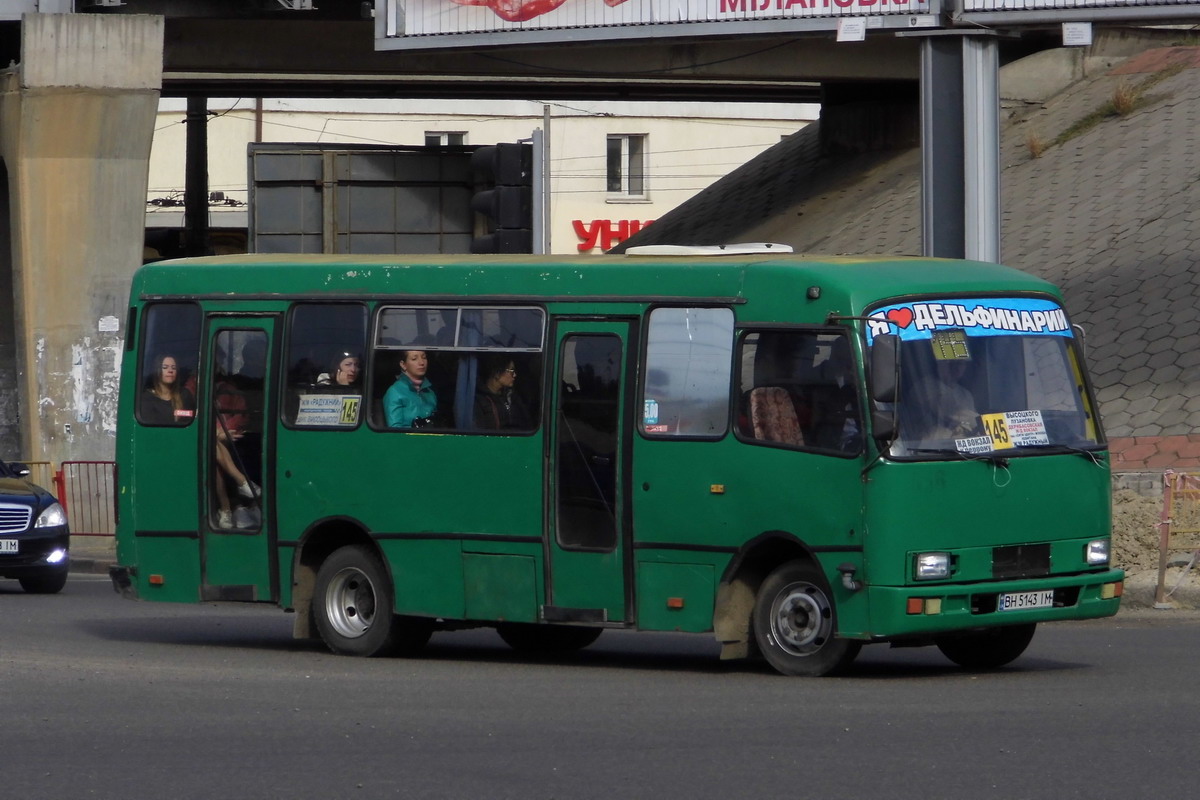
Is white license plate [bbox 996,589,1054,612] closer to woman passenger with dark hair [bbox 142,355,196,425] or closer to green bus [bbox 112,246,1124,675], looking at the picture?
green bus [bbox 112,246,1124,675]

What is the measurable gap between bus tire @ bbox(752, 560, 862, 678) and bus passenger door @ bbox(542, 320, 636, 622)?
3.00 ft

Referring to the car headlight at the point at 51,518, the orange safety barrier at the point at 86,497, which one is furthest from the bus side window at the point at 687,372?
the orange safety barrier at the point at 86,497

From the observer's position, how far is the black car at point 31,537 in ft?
60.3

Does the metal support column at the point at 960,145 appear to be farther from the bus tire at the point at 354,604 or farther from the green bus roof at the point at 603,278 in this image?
the bus tire at the point at 354,604

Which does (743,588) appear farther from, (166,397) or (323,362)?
(166,397)

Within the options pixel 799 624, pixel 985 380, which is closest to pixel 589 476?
pixel 799 624

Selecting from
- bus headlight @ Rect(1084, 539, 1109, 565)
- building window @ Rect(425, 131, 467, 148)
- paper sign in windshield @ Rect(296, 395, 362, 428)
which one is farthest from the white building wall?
bus headlight @ Rect(1084, 539, 1109, 565)

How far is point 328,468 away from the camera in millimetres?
12594

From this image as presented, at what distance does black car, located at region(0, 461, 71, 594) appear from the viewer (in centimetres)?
1838

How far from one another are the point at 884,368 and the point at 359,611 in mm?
4207

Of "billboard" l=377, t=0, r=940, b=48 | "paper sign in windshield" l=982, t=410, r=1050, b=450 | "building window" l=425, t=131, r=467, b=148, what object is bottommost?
"paper sign in windshield" l=982, t=410, r=1050, b=450

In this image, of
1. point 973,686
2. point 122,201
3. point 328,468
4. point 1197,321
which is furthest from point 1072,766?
point 122,201

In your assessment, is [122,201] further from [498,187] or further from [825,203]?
[825,203]

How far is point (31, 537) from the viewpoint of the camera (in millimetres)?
18453
